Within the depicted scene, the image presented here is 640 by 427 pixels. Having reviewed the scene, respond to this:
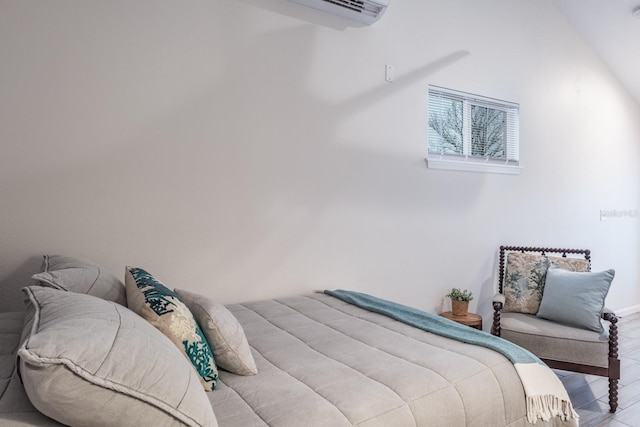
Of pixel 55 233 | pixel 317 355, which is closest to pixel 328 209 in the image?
pixel 317 355

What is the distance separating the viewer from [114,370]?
865 millimetres

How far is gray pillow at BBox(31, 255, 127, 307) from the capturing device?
1438 mm

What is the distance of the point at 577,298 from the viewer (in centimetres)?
273

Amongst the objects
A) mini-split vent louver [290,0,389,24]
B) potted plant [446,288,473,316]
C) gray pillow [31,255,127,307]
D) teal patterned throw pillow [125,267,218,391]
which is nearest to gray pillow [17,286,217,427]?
teal patterned throw pillow [125,267,218,391]

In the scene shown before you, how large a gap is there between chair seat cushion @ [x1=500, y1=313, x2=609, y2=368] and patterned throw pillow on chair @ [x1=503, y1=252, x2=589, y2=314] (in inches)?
8.7

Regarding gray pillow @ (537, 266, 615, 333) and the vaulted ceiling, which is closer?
gray pillow @ (537, 266, 615, 333)

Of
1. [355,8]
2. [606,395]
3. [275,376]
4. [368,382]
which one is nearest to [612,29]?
[355,8]

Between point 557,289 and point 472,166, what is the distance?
3.71 ft

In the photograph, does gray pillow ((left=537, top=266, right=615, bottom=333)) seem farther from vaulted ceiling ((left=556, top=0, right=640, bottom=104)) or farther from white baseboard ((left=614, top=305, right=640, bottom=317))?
vaulted ceiling ((left=556, top=0, right=640, bottom=104))

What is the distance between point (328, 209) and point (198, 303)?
1423 millimetres

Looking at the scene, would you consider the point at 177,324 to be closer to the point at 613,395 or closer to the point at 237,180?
the point at 237,180

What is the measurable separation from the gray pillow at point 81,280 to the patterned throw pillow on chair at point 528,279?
2.63 m

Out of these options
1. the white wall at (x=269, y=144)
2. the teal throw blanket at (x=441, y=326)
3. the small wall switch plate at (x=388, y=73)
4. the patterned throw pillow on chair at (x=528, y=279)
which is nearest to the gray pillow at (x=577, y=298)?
the patterned throw pillow on chair at (x=528, y=279)

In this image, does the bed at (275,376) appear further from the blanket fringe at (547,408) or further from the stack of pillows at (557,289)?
the stack of pillows at (557,289)
